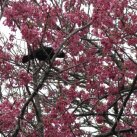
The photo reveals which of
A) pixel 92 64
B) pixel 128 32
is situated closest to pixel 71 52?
pixel 92 64

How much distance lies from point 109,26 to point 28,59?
8.90 feet

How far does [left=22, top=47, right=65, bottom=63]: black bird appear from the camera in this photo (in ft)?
25.3

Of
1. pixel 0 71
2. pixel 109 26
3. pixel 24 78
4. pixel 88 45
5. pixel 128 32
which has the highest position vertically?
pixel 88 45

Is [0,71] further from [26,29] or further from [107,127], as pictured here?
[107,127]

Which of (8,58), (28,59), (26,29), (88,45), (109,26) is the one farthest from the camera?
(88,45)

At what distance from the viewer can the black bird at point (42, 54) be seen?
7719 mm

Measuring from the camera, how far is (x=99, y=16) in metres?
7.67

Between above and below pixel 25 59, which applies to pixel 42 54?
below

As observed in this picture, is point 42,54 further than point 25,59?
No

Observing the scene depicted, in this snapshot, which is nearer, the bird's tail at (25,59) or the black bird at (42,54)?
the black bird at (42,54)

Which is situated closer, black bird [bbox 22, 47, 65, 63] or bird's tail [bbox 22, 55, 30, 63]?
black bird [bbox 22, 47, 65, 63]

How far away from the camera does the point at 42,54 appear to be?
26.0ft

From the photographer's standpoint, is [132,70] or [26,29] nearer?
[26,29]

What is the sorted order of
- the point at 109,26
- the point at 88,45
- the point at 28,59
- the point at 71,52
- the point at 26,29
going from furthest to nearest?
the point at 88,45 → the point at 109,26 → the point at 71,52 → the point at 28,59 → the point at 26,29
